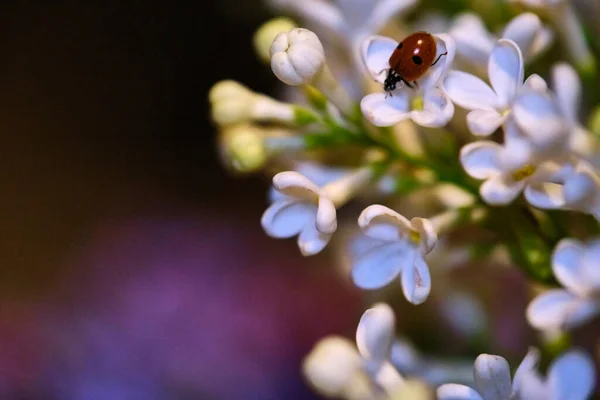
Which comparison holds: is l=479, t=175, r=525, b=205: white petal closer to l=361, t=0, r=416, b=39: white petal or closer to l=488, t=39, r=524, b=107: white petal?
l=488, t=39, r=524, b=107: white petal

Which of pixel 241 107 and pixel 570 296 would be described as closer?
pixel 570 296

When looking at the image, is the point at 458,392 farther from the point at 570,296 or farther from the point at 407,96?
the point at 407,96

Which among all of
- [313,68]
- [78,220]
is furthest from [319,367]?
[78,220]

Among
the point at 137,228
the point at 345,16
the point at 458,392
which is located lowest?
the point at 458,392

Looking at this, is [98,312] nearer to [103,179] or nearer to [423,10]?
[103,179]

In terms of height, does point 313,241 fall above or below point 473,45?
below

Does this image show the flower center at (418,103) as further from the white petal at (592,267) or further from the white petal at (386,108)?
the white petal at (592,267)

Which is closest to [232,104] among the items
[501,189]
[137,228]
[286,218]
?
[286,218]

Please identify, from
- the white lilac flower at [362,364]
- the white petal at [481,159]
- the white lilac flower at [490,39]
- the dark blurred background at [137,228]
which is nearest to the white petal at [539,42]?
the white lilac flower at [490,39]
